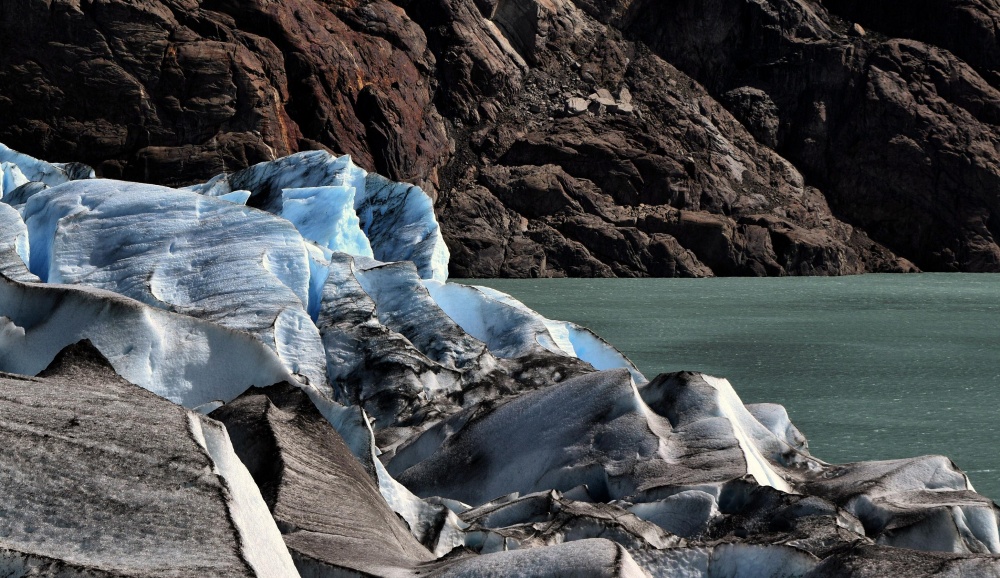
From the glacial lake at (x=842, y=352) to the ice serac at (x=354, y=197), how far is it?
405cm

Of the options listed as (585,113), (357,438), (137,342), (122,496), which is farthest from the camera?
(585,113)

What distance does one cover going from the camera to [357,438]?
20.7 feet

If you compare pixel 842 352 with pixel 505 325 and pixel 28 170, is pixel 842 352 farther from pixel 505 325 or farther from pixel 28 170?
pixel 28 170

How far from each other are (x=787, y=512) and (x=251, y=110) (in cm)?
4236

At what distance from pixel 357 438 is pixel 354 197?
1392cm

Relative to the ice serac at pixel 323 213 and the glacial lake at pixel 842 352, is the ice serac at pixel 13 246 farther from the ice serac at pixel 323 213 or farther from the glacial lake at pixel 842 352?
the glacial lake at pixel 842 352

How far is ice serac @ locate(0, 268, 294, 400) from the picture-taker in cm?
699

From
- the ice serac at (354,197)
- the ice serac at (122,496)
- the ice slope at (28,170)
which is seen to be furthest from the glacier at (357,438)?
the ice slope at (28,170)

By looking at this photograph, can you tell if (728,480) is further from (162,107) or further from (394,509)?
(162,107)

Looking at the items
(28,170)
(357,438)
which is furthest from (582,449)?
(28,170)

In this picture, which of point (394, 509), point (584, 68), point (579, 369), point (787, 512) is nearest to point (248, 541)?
point (394, 509)

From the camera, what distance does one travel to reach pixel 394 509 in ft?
18.4

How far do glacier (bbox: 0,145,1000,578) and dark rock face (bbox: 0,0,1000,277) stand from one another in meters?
35.0

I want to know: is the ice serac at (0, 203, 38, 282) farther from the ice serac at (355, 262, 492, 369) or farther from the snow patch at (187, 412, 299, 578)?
the snow patch at (187, 412, 299, 578)
